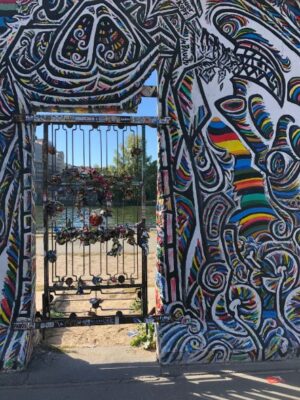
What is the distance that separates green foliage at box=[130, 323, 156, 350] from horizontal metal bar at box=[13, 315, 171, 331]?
1.83 ft

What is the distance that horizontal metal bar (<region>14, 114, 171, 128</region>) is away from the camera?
15.2 ft

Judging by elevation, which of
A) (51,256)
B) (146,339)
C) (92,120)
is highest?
(92,120)

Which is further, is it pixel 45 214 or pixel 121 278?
pixel 121 278

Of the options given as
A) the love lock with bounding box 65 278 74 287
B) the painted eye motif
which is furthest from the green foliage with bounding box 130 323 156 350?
the painted eye motif

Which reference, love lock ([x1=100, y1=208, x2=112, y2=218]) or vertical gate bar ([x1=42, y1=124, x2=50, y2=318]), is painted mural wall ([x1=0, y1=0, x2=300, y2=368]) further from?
love lock ([x1=100, y1=208, x2=112, y2=218])

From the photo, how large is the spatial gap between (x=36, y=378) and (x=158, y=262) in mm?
1738

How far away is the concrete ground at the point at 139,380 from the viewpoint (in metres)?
3.98

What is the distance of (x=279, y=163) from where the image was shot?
489 cm

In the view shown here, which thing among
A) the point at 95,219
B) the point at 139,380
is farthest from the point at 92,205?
the point at 139,380

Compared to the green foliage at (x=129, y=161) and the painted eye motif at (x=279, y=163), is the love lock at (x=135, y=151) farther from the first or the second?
the painted eye motif at (x=279, y=163)

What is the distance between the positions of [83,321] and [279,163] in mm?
2812

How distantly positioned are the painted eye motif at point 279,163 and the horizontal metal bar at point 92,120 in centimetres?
126

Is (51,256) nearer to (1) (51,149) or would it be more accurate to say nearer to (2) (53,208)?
(2) (53,208)

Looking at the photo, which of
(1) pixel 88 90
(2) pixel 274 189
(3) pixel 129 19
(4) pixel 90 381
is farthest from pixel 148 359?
(3) pixel 129 19
